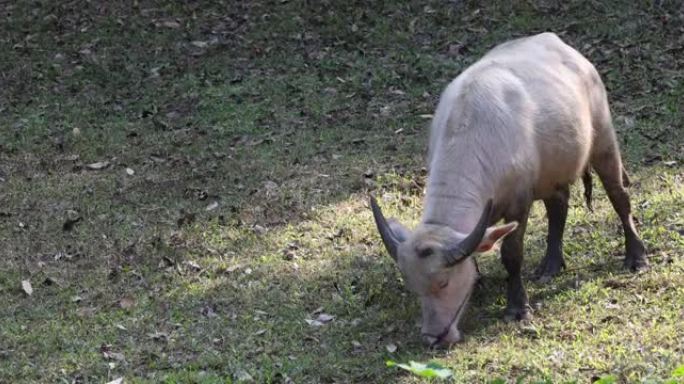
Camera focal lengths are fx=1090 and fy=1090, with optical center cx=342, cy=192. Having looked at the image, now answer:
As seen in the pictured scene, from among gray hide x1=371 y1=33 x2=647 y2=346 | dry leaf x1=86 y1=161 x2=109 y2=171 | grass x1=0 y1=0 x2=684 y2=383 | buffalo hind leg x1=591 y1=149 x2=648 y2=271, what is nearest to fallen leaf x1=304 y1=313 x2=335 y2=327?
grass x1=0 y1=0 x2=684 y2=383

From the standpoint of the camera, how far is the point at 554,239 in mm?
8047

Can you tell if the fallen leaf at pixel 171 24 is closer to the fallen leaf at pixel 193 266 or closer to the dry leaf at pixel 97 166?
the dry leaf at pixel 97 166

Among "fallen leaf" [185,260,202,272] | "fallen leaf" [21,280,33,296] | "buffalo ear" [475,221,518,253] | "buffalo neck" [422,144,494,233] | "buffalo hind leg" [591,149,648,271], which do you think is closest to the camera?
"buffalo ear" [475,221,518,253]

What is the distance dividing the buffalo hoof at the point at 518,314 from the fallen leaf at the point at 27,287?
3.66 meters

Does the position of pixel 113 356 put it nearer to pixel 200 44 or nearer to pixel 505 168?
pixel 505 168

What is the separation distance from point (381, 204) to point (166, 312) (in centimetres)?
253

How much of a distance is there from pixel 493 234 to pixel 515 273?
2.63ft

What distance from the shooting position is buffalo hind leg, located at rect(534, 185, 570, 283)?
803 cm

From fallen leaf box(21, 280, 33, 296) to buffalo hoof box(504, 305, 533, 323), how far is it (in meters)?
3.66

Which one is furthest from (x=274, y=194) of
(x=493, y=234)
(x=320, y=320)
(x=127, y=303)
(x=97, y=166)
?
(x=493, y=234)

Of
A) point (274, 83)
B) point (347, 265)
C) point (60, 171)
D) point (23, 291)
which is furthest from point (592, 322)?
point (274, 83)

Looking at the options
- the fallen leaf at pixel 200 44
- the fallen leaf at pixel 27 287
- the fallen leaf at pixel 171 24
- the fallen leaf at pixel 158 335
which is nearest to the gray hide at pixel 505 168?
the fallen leaf at pixel 158 335

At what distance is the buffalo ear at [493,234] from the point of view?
6.59m

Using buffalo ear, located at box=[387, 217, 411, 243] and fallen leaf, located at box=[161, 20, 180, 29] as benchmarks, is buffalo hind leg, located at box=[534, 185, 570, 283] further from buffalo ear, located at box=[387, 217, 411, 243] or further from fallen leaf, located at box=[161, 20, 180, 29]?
fallen leaf, located at box=[161, 20, 180, 29]
